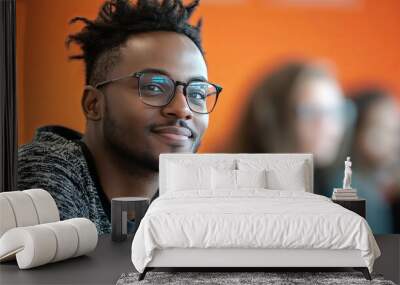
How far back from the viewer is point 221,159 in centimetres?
645

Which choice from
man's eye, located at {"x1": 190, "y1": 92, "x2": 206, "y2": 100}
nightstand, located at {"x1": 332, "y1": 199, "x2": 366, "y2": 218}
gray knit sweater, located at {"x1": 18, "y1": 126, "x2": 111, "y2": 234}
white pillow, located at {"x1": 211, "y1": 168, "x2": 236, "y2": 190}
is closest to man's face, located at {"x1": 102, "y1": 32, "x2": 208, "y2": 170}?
man's eye, located at {"x1": 190, "y1": 92, "x2": 206, "y2": 100}

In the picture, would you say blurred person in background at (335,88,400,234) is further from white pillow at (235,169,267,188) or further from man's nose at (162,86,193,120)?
man's nose at (162,86,193,120)

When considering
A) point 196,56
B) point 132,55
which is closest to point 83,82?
point 132,55

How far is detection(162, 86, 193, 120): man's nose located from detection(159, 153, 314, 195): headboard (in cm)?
41

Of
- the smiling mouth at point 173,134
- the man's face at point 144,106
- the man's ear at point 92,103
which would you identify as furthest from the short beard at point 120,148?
the smiling mouth at point 173,134

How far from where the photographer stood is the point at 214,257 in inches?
173

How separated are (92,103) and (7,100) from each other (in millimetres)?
869

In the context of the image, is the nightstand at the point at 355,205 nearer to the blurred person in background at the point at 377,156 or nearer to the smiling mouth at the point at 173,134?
the blurred person in background at the point at 377,156

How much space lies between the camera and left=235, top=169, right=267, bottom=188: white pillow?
5.95m

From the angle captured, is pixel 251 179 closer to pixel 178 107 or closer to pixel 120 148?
pixel 178 107

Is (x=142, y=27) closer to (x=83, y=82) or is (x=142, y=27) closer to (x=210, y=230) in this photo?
(x=83, y=82)

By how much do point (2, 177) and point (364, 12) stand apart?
4.14 m

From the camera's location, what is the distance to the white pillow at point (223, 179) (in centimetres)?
596

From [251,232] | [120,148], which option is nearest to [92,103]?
[120,148]
